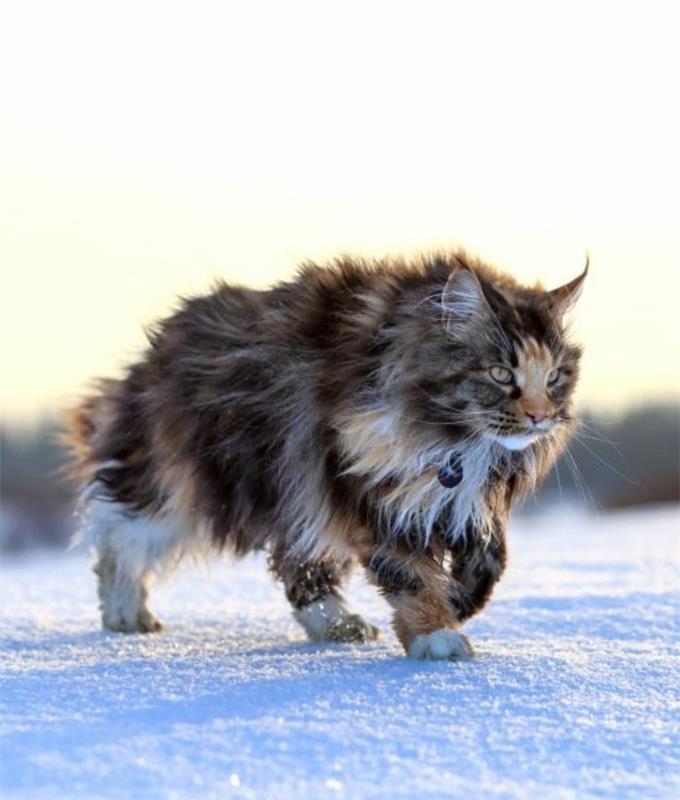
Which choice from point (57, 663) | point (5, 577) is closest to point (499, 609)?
point (57, 663)

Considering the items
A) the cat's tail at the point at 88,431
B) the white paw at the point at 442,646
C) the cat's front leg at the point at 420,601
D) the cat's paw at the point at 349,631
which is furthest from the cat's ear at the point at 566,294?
the cat's tail at the point at 88,431

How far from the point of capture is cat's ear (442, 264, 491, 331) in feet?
15.5

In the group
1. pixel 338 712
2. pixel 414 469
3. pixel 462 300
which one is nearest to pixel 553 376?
pixel 462 300

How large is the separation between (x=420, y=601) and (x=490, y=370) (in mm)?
812

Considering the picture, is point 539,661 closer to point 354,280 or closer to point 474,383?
point 474,383

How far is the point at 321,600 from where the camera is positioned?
568 cm

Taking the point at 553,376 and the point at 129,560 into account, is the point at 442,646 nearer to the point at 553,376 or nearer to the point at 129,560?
the point at 553,376

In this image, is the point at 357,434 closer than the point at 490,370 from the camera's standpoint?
No

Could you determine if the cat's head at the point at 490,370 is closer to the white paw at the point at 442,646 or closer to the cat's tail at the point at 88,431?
the white paw at the point at 442,646

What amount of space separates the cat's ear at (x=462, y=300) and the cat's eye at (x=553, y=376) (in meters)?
0.30

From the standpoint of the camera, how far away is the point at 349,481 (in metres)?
4.92

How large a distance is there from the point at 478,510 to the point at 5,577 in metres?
5.28

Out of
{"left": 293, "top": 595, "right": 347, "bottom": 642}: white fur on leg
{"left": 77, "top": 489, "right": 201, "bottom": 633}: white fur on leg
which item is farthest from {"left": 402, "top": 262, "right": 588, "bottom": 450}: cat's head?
{"left": 77, "top": 489, "right": 201, "bottom": 633}: white fur on leg

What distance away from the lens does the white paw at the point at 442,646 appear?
4.68 metres
